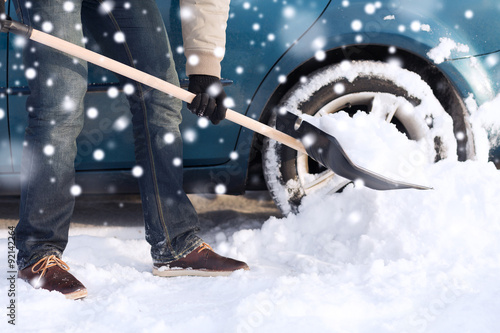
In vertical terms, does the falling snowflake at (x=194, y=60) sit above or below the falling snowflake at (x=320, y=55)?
below

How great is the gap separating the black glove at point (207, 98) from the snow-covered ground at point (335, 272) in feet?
1.81

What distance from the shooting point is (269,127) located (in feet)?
6.36

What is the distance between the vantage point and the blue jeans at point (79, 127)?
1701mm

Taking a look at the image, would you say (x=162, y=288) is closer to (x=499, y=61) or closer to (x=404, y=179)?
(x=404, y=179)

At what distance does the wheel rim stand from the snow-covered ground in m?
0.07

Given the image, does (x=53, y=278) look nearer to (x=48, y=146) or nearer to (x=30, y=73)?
(x=48, y=146)

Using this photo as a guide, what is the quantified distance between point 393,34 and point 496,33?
457 mm

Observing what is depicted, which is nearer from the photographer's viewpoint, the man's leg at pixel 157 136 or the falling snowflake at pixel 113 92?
the man's leg at pixel 157 136

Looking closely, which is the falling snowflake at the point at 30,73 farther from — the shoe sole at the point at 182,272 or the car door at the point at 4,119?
the shoe sole at the point at 182,272

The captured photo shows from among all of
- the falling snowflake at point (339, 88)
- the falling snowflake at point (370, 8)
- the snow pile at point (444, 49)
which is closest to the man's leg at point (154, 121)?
the falling snowflake at point (339, 88)

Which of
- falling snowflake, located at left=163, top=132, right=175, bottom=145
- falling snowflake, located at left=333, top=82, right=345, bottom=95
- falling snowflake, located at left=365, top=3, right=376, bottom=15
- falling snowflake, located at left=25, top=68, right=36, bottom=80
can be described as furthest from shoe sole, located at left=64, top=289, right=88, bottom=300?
falling snowflake, located at left=365, top=3, right=376, bottom=15

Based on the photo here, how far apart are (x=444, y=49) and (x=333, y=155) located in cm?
74

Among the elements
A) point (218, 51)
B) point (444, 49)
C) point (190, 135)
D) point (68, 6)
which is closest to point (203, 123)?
point (190, 135)

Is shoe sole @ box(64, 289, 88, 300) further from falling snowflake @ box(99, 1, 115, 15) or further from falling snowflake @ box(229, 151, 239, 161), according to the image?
falling snowflake @ box(99, 1, 115, 15)
